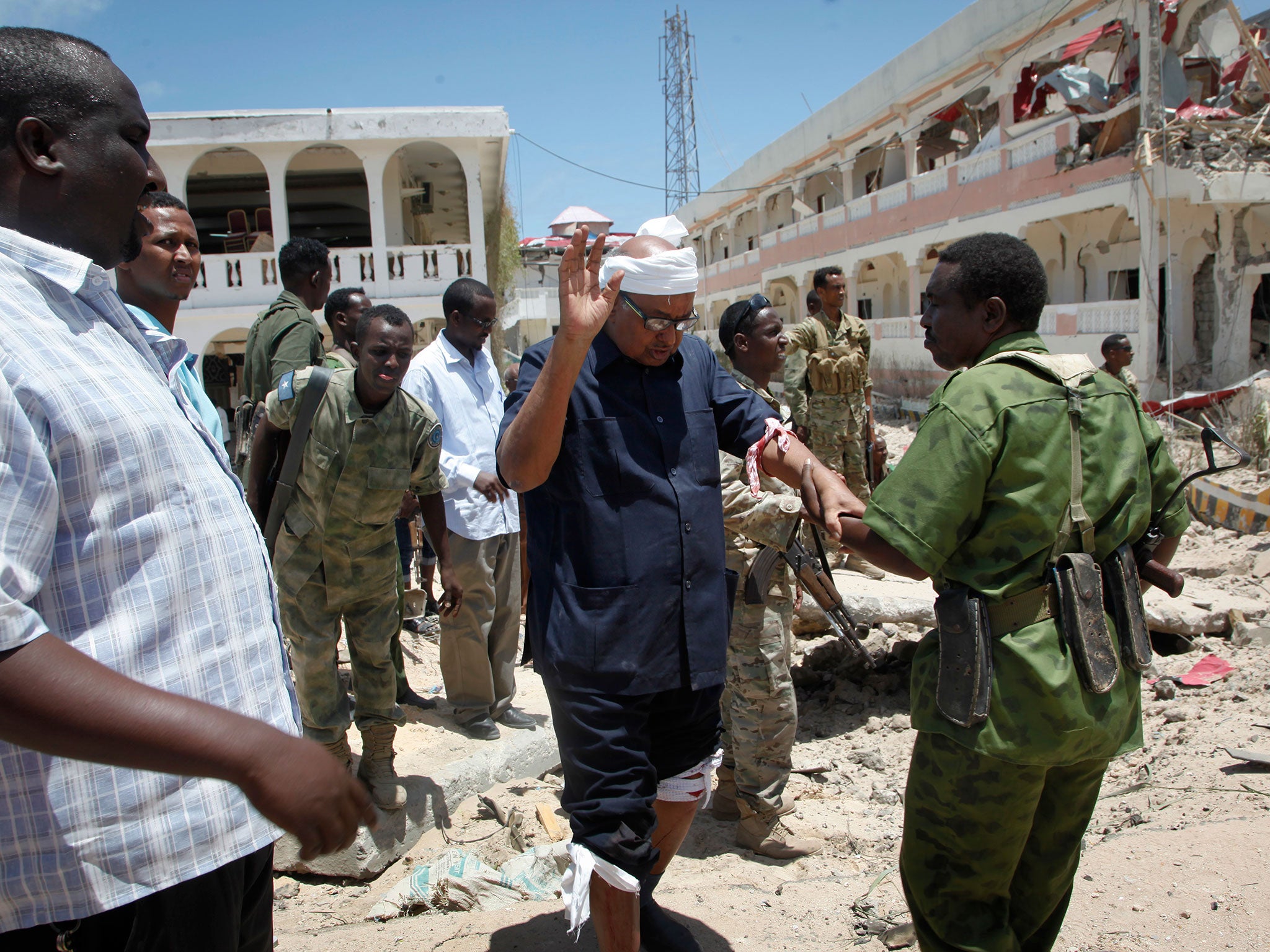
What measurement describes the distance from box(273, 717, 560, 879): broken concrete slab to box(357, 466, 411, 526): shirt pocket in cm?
116

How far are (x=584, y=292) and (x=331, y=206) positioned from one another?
53.0 feet

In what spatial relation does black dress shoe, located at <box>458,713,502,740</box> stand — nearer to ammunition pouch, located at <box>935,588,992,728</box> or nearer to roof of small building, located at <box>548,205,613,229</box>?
ammunition pouch, located at <box>935,588,992,728</box>

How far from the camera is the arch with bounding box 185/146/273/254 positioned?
47.4 feet

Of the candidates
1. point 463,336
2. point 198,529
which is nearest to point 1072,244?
point 463,336

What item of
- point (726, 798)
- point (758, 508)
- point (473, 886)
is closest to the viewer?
point (473, 886)

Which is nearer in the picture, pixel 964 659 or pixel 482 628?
pixel 964 659

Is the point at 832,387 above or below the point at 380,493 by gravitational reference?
above

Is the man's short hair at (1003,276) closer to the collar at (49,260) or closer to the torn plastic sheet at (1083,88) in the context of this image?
the collar at (49,260)

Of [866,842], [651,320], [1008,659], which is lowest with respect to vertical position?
[866,842]

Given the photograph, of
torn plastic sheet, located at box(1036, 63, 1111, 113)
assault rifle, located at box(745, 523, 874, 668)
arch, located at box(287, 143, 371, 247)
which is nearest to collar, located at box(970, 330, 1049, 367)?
assault rifle, located at box(745, 523, 874, 668)

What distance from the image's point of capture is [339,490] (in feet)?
11.1

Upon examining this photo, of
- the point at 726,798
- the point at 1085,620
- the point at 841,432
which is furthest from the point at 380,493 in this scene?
the point at 841,432

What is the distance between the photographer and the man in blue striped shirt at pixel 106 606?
1.03 metres

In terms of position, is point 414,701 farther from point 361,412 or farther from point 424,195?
point 424,195
